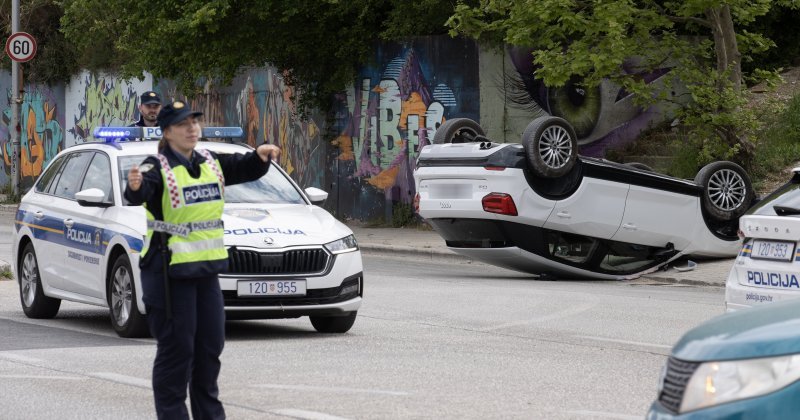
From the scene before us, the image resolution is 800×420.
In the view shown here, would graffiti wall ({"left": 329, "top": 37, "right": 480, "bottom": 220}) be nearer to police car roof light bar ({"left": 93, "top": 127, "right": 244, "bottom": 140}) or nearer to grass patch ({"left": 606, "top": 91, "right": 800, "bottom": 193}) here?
grass patch ({"left": 606, "top": 91, "right": 800, "bottom": 193})

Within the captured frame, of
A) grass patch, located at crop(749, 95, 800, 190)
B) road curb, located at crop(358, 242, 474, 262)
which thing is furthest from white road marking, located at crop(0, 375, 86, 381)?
grass patch, located at crop(749, 95, 800, 190)

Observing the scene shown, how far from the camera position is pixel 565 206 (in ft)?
56.0

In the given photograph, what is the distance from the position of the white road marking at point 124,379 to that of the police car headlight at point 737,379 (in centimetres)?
509

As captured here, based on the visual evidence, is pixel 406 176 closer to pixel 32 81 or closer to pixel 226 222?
pixel 226 222

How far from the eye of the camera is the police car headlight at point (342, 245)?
37.1 ft

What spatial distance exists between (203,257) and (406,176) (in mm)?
21511

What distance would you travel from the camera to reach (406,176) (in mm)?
28188

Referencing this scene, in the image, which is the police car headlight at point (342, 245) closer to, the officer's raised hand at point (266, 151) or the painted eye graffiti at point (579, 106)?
the officer's raised hand at point (266, 151)

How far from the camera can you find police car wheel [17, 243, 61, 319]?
1294 cm

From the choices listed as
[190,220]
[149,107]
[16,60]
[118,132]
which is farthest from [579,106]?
[190,220]

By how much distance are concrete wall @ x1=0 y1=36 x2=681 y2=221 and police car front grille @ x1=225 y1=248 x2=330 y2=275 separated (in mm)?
15280

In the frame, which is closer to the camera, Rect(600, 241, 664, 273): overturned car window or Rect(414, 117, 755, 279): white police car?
Rect(414, 117, 755, 279): white police car

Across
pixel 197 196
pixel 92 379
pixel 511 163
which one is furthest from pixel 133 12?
pixel 197 196

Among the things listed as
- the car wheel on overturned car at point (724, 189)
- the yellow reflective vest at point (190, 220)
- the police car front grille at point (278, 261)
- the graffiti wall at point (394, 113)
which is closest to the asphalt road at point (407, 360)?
the police car front grille at point (278, 261)
